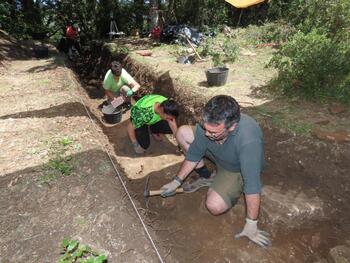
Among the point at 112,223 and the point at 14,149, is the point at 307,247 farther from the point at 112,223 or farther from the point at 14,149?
the point at 14,149

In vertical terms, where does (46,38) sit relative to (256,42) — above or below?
below

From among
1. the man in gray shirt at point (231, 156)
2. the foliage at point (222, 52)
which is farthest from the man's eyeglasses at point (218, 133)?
the foliage at point (222, 52)

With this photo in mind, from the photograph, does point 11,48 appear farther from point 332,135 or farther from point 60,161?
point 332,135

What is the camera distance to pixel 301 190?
144 inches

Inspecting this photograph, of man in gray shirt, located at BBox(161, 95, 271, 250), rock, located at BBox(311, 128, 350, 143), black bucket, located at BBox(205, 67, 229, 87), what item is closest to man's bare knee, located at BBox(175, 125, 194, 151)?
man in gray shirt, located at BBox(161, 95, 271, 250)

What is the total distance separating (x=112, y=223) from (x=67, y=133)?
87.1 inches

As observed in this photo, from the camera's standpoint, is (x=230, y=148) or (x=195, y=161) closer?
(x=230, y=148)

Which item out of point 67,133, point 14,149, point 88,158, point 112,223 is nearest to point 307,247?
point 112,223

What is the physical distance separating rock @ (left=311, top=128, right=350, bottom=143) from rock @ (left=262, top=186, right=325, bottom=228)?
984 millimetres

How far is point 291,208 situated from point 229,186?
2.30 feet

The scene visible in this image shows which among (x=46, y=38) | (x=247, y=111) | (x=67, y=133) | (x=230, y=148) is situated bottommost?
(x=46, y=38)

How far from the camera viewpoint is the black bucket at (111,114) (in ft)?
21.4

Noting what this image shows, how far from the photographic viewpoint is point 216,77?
6.09 metres

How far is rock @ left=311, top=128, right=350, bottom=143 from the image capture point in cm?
411
